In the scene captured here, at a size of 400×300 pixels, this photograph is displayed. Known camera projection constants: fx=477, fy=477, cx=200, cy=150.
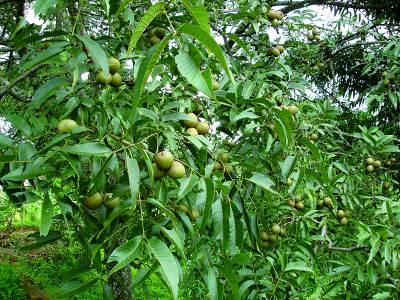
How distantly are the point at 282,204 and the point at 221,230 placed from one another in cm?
124

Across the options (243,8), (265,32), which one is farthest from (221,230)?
(265,32)

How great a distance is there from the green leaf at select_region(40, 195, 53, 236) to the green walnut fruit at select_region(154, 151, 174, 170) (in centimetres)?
33

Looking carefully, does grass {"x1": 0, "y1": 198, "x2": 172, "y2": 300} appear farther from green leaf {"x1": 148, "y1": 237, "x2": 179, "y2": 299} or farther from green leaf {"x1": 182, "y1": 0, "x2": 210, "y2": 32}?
green leaf {"x1": 182, "y1": 0, "x2": 210, "y2": 32}

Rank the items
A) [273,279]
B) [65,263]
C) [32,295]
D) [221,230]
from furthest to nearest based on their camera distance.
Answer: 1. [65,263]
2. [32,295]
3. [273,279]
4. [221,230]

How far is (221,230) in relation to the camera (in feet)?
4.91

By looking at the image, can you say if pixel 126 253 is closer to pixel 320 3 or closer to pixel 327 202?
pixel 327 202

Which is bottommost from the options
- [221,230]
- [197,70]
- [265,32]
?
[221,230]

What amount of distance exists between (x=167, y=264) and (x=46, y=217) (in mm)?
461

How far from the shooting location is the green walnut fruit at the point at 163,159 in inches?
55.1

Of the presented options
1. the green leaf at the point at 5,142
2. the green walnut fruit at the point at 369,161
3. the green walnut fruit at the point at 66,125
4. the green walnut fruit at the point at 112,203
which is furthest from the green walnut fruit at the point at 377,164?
the green leaf at the point at 5,142

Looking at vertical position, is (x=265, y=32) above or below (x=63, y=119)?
above

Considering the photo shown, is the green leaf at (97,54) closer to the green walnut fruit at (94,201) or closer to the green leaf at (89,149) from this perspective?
the green leaf at (89,149)

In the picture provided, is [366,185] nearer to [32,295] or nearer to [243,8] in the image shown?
[243,8]

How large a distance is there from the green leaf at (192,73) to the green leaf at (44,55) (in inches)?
23.1
